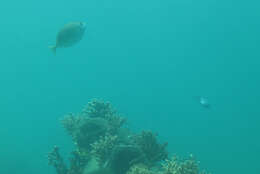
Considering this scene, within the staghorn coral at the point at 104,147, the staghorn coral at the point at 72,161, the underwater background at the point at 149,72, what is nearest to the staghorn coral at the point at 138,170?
the staghorn coral at the point at 104,147

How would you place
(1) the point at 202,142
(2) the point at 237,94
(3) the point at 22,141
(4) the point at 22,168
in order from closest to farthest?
(4) the point at 22,168, (3) the point at 22,141, (1) the point at 202,142, (2) the point at 237,94

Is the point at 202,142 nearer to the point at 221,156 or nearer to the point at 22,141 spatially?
the point at 221,156

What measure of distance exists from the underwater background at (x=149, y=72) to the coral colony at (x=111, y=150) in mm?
11125

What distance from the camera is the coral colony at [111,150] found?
6.51 meters

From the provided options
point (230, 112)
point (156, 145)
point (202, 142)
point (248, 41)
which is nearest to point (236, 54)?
point (248, 41)

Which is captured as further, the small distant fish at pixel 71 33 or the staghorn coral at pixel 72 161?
the staghorn coral at pixel 72 161

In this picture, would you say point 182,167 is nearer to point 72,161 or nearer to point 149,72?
point 72,161

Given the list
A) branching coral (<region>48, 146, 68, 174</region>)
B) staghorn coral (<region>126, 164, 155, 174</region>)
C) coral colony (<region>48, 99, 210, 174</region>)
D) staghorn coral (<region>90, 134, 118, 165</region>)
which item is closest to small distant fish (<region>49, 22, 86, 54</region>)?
coral colony (<region>48, 99, 210, 174</region>)

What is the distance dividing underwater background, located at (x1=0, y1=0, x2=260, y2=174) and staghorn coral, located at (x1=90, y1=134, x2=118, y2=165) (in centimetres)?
1252

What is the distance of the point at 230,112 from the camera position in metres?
35.7

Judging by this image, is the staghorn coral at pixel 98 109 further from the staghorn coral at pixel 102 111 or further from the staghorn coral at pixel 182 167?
the staghorn coral at pixel 182 167

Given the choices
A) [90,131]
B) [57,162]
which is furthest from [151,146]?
[57,162]

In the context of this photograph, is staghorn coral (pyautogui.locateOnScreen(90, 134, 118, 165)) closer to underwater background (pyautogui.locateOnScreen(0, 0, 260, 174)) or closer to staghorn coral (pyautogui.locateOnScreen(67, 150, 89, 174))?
staghorn coral (pyautogui.locateOnScreen(67, 150, 89, 174))

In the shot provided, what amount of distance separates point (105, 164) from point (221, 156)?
18.1 metres
